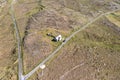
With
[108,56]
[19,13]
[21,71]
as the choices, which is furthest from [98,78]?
[19,13]

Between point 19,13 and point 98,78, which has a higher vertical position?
point 98,78

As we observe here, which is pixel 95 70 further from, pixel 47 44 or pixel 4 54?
pixel 4 54

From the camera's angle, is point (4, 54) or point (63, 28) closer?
point (4, 54)

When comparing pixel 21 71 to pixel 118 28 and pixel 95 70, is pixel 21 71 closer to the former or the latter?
pixel 95 70

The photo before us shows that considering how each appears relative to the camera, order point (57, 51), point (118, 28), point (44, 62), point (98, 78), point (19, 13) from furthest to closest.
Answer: point (19, 13), point (118, 28), point (57, 51), point (44, 62), point (98, 78)

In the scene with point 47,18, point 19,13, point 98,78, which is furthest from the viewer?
point 19,13

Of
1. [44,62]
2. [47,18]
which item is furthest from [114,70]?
[47,18]
